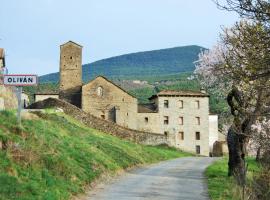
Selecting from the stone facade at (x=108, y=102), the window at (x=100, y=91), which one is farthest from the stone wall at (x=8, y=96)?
the window at (x=100, y=91)

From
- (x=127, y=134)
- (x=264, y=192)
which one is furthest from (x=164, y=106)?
(x=264, y=192)

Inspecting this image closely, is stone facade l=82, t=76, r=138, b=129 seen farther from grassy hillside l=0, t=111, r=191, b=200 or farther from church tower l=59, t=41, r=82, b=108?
grassy hillside l=0, t=111, r=191, b=200

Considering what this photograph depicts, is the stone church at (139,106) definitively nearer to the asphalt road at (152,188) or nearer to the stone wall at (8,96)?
the stone wall at (8,96)

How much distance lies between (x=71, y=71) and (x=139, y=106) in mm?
11375

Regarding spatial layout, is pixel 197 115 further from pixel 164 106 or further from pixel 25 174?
pixel 25 174

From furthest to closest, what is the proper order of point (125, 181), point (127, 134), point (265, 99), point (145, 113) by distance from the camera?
point (145, 113)
point (127, 134)
point (125, 181)
point (265, 99)

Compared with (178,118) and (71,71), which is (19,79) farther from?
(178,118)

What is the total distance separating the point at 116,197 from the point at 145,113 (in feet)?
188

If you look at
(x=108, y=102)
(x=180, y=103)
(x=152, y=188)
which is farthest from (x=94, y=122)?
(x=152, y=188)

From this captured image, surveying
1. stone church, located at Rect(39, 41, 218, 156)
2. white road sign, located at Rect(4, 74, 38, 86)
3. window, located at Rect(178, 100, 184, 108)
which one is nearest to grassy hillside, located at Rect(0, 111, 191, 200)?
white road sign, located at Rect(4, 74, 38, 86)

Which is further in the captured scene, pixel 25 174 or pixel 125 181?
pixel 125 181

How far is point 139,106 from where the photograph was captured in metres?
76.0

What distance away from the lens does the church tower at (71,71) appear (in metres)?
71.1

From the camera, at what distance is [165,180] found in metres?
23.9
